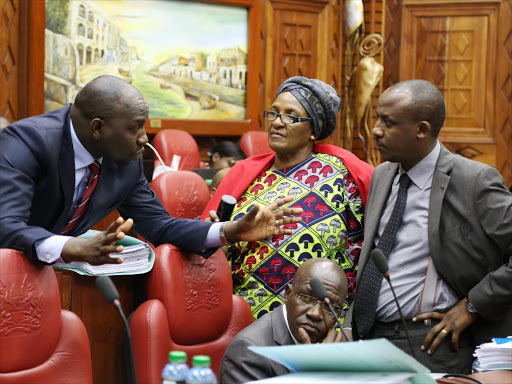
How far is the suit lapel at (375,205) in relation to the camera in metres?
2.56

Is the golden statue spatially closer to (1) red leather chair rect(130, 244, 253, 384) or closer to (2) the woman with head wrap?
(2) the woman with head wrap

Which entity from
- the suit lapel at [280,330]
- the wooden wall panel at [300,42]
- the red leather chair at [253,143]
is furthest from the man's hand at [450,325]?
the wooden wall panel at [300,42]

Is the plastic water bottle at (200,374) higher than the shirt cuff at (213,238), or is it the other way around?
the shirt cuff at (213,238)

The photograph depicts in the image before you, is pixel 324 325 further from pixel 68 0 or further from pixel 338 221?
pixel 68 0

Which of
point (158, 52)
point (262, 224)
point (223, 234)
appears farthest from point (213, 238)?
point (158, 52)

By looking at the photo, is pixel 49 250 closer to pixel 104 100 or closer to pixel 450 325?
pixel 104 100

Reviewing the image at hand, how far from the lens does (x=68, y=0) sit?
5.71m

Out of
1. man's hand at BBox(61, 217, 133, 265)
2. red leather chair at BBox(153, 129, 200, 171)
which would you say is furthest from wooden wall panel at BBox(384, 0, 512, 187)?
man's hand at BBox(61, 217, 133, 265)

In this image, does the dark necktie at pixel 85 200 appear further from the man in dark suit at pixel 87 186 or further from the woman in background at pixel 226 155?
the woman in background at pixel 226 155

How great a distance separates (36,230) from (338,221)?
1.18 meters

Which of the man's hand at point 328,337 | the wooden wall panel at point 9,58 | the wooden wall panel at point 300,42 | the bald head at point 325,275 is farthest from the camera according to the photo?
the wooden wall panel at point 300,42

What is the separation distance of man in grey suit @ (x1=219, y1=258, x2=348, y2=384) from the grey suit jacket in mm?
426

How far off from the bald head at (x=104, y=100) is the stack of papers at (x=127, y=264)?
0.42 metres

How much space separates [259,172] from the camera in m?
2.97
